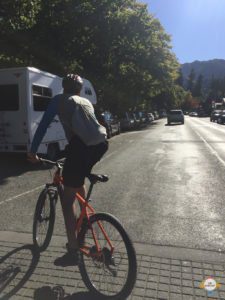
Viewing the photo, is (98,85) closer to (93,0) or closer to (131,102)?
(93,0)

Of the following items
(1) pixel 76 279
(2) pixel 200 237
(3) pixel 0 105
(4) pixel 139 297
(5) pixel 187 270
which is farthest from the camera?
(3) pixel 0 105

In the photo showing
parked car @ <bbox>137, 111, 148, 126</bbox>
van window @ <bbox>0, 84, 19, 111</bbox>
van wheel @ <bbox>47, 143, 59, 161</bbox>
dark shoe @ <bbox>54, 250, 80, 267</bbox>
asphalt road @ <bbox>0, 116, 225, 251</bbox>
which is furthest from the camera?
parked car @ <bbox>137, 111, 148, 126</bbox>

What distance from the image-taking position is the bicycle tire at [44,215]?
4.91m

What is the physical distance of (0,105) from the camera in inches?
514

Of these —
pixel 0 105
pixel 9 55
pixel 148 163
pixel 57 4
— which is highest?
pixel 57 4

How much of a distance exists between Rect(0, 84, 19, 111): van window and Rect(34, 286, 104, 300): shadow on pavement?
944 centimetres

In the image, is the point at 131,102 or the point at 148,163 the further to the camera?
the point at 131,102

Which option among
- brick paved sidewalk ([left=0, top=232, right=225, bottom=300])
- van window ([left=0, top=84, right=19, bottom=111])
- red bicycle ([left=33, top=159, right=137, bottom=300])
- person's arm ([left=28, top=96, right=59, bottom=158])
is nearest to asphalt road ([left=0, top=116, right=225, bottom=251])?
brick paved sidewalk ([left=0, top=232, right=225, bottom=300])

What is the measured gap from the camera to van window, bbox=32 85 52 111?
42.5 ft

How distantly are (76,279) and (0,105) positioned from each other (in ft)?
31.9

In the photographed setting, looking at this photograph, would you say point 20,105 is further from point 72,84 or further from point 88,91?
point 72,84

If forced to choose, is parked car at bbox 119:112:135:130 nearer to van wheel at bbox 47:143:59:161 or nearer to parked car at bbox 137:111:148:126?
parked car at bbox 137:111:148:126

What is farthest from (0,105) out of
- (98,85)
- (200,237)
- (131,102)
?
(131,102)

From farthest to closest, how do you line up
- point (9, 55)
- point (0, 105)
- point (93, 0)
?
point (93, 0) < point (9, 55) < point (0, 105)
